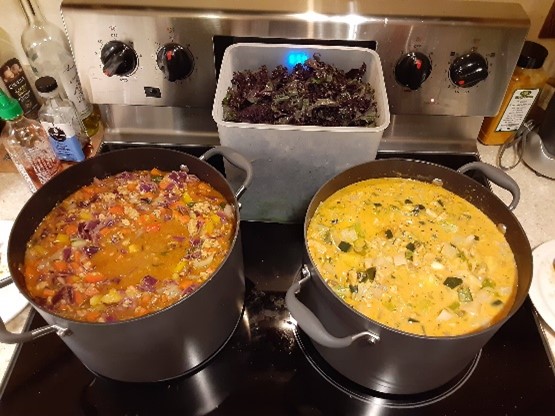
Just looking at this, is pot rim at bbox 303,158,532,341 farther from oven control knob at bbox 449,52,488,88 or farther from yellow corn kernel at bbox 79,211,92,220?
yellow corn kernel at bbox 79,211,92,220

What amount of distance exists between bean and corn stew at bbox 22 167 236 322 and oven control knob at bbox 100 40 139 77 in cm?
24

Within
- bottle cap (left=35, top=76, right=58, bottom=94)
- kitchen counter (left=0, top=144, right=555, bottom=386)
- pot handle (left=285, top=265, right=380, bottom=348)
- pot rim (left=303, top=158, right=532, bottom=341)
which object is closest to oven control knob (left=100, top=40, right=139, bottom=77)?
bottle cap (left=35, top=76, right=58, bottom=94)

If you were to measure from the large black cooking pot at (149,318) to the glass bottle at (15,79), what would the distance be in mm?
427

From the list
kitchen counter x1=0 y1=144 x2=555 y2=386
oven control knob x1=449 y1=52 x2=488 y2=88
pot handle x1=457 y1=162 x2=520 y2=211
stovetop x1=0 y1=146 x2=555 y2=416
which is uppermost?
oven control knob x1=449 y1=52 x2=488 y2=88

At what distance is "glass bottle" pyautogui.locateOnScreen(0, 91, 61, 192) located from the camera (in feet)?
3.93

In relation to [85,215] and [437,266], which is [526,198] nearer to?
[437,266]

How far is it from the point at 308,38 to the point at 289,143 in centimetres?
28

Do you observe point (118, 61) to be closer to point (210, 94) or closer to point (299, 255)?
point (210, 94)

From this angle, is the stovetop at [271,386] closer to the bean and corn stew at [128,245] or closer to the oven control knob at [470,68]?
the bean and corn stew at [128,245]

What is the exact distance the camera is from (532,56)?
1182 mm

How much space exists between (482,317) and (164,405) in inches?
24.7

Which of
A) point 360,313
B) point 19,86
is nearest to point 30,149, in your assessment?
point 19,86

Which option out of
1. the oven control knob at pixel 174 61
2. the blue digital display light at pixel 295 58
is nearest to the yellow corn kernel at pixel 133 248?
the oven control knob at pixel 174 61

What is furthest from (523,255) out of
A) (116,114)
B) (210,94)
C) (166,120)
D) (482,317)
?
(116,114)
